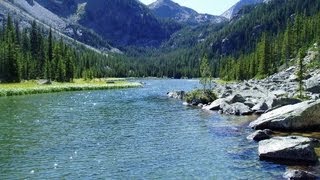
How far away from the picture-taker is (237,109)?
6731 cm

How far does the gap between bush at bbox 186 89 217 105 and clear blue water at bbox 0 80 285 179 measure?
22366 mm

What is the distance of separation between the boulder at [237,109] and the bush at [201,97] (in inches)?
637

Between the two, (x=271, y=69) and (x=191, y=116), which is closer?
(x=191, y=116)

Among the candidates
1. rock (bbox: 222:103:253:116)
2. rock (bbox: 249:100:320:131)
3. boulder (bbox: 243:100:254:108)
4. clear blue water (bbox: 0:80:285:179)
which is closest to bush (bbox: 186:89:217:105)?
boulder (bbox: 243:100:254:108)

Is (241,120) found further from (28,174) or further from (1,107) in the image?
(1,107)

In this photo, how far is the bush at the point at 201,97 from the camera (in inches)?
3438

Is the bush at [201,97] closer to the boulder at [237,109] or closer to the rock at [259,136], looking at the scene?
the boulder at [237,109]

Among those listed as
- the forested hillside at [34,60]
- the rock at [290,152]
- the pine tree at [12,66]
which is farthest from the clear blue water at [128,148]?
the forested hillside at [34,60]

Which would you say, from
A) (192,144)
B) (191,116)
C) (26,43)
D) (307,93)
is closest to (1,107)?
(191,116)

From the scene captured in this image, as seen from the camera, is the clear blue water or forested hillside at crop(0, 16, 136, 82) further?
forested hillside at crop(0, 16, 136, 82)

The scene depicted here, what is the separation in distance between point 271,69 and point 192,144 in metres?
120

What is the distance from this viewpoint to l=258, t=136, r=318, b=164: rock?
33.8 m

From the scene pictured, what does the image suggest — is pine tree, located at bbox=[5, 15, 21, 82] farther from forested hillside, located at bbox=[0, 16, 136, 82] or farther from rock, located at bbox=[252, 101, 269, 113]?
rock, located at bbox=[252, 101, 269, 113]

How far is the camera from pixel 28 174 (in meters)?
30.2
